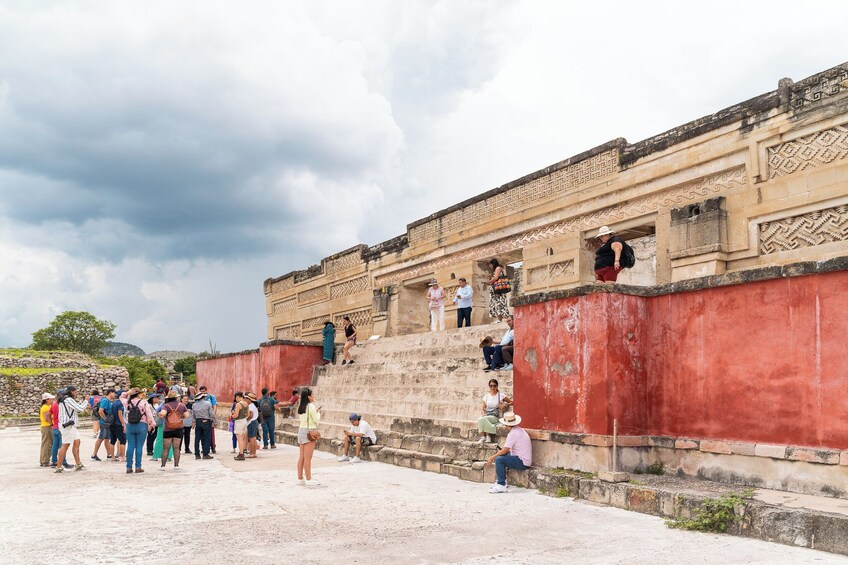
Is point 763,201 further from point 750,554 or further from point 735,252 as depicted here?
point 750,554

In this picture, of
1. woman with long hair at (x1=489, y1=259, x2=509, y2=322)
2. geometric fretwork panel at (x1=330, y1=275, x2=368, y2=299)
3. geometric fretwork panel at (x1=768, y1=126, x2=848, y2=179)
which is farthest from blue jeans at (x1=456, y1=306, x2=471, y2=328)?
geometric fretwork panel at (x1=768, y1=126, x2=848, y2=179)

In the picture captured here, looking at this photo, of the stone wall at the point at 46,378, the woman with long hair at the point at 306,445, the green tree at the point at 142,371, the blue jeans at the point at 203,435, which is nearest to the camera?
the woman with long hair at the point at 306,445

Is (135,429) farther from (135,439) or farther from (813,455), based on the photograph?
(813,455)

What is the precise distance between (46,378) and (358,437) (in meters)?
21.7

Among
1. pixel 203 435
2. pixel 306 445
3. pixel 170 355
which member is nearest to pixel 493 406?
pixel 306 445

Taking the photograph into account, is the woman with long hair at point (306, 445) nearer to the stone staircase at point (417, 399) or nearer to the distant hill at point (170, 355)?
the stone staircase at point (417, 399)

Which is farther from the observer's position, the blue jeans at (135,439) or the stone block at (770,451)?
the blue jeans at (135,439)

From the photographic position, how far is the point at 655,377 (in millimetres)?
6863

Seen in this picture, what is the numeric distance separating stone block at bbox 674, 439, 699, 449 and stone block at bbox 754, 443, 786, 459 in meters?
0.61

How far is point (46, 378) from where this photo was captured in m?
26.2

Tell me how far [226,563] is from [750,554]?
11.4 ft

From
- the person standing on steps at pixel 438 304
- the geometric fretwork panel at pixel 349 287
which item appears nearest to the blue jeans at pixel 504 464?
the person standing on steps at pixel 438 304

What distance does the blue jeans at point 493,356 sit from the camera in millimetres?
9602

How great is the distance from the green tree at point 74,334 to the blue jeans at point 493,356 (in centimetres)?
4595
